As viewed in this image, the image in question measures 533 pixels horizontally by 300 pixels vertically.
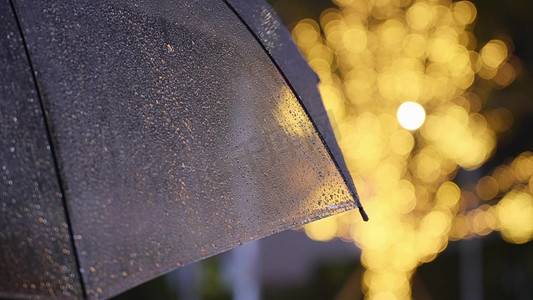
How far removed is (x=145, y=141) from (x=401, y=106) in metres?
5.21

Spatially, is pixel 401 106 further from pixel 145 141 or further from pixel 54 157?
pixel 54 157

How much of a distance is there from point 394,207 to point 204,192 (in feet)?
16.8

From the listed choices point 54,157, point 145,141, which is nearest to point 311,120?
point 145,141

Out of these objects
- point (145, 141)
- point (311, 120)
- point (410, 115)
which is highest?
point (145, 141)

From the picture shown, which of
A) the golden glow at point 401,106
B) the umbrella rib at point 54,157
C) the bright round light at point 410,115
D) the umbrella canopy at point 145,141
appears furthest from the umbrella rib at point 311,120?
the bright round light at point 410,115

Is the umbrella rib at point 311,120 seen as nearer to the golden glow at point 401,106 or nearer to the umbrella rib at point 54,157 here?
the umbrella rib at point 54,157

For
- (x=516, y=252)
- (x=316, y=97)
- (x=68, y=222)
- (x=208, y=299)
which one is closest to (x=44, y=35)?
(x=68, y=222)

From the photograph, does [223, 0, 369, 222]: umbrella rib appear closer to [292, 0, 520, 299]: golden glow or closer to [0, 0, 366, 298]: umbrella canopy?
[0, 0, 366, 298]: umbrella canopy

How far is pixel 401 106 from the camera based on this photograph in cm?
664

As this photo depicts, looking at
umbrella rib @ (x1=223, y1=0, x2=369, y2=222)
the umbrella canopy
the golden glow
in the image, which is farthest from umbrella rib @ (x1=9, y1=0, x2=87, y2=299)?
the golden glow

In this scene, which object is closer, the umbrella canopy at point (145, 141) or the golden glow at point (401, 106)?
the umbrella canopy at point (145, 141)

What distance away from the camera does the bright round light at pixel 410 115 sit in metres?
6.63

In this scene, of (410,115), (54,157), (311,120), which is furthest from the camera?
(410,115)

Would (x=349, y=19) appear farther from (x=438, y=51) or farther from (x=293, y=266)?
(x=293, y=266)
